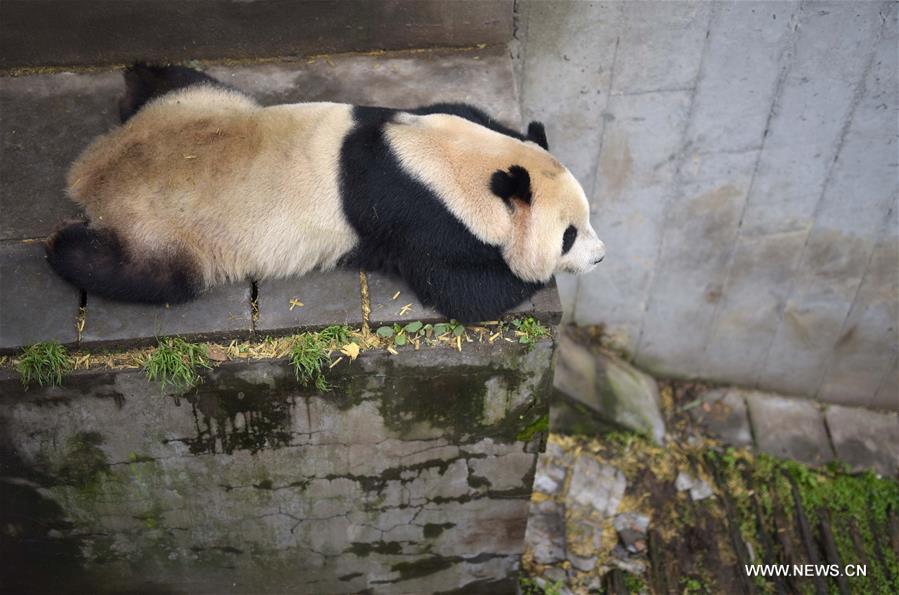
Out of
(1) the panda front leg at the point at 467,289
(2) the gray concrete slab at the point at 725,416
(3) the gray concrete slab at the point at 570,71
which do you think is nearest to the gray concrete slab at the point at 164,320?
(1) the panda front leg at the point at 467,289

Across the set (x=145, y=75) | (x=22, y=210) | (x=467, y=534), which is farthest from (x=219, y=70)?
(x=467, y=534)

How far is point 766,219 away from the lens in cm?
584

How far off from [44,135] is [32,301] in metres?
1.05

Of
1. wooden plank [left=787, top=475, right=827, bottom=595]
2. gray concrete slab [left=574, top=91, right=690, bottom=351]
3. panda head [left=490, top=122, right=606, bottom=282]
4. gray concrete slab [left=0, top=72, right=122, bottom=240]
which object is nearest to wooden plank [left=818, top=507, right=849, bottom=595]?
wooden plank [left=787, top=475, right=827, bottom=595]

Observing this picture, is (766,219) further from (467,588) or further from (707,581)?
(467,588)

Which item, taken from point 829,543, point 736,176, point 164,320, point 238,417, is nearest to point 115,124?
point 164,320

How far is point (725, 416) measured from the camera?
6.59m

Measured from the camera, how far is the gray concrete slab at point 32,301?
3.85 metres

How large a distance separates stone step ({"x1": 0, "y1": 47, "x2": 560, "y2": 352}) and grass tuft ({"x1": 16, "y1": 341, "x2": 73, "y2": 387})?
0.06 m

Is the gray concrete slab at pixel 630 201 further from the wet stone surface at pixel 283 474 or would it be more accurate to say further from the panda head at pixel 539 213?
the wet stone surface at pixel 283 474

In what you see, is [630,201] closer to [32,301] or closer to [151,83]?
[151,83]

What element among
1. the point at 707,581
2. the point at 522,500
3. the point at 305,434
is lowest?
the point at 707,581

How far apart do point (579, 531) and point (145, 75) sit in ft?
12.2

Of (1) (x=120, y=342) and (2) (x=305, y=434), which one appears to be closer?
(1) (x=120, y=342)
